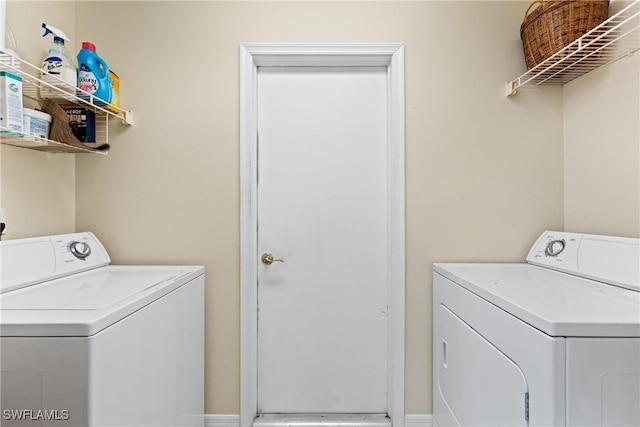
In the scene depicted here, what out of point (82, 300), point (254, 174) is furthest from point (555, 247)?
point (82, 300)

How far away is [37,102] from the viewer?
1536 millimetres

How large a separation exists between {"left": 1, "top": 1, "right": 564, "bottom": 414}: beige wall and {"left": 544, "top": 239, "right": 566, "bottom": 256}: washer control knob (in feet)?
0.41

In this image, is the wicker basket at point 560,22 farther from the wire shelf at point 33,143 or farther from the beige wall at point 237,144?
the wire shelf at point 33,143

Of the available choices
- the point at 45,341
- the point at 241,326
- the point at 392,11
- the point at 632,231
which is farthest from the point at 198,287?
the point at 632,231

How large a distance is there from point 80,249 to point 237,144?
2.86 feet

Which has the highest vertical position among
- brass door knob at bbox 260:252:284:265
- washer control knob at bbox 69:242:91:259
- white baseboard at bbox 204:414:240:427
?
washer control knob at bbox 69:242:91:259

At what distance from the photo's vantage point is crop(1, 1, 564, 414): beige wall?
178 centimetres

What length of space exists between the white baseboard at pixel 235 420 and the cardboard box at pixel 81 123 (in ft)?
4.92

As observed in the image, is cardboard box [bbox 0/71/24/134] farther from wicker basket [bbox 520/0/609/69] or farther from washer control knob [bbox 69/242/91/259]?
wicker basket [bbox 520/0/609/69]

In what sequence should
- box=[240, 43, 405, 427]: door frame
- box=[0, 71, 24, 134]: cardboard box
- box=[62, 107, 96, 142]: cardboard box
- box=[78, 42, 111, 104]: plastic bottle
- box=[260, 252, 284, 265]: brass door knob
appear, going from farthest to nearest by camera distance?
box=[260, 252, 284, 265]: brass door knob → box=[240, 43, 405, 427]: door frame → box=[62, 107, 96, 142]: cardboard box → box=[78, 42, 111, 104]: plastic bottle → box=[0, 71, 24, 134]: cardboard box

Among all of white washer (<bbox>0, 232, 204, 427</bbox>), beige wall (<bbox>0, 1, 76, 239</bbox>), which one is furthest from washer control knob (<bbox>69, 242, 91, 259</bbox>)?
beige wall (<bbox>0, 1, 76, 239</bbox>)

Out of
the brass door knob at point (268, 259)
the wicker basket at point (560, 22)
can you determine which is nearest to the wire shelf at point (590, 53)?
the wicker basket at point (560, 22)

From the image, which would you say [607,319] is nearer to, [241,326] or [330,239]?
[330,239]

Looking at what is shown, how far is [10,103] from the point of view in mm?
1230
